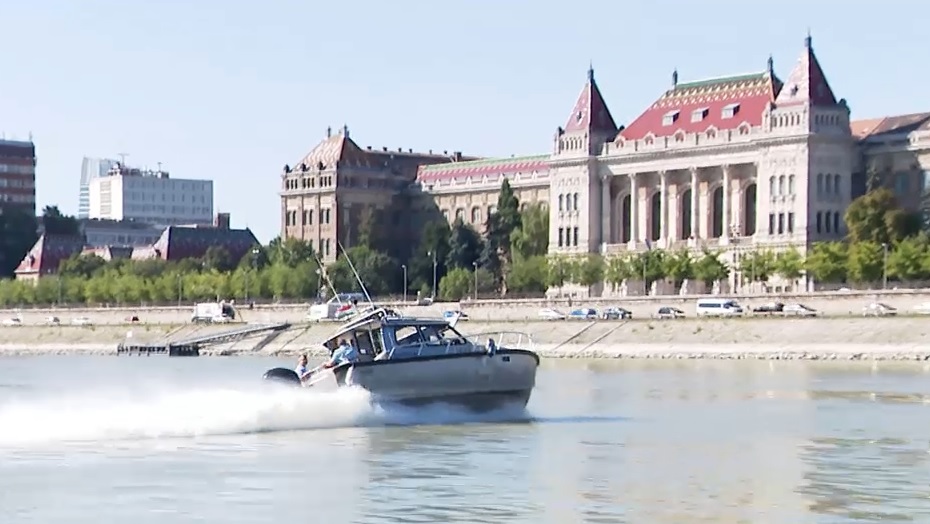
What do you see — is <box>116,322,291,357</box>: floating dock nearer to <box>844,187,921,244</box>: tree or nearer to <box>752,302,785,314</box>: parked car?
<box>752,302,785,314</box>: parked car

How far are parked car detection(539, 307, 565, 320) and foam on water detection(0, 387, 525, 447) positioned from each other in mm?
80372

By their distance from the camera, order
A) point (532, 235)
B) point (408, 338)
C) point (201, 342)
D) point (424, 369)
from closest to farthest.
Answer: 1. point (424, 369)
2. point (408, 338)
3. point (201, 342)
4. point (532, 235)

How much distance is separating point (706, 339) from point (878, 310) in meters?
9.29

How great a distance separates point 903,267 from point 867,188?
2465cm

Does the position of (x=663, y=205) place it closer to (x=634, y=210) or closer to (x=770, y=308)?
(x=634, y=210)

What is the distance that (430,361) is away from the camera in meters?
54.1

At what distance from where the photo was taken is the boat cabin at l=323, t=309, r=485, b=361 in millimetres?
54375

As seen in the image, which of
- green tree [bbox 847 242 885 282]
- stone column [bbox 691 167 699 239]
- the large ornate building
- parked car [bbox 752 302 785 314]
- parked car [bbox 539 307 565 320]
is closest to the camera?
parked car [bbox 752 302 785 314]

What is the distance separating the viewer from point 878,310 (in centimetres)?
11694

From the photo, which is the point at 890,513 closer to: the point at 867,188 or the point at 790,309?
the point at 790,309

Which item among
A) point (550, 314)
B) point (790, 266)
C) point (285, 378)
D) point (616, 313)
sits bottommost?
point (285, 378)

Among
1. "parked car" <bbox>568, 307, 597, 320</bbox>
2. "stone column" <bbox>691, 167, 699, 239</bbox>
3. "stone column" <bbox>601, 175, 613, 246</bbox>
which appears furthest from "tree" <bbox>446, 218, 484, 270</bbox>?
"parked car" <bbox>568, 307, 597, 320</bbox>

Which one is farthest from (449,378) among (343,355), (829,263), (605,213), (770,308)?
(605,213)

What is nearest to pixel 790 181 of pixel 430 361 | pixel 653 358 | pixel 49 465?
pixel 653 358
